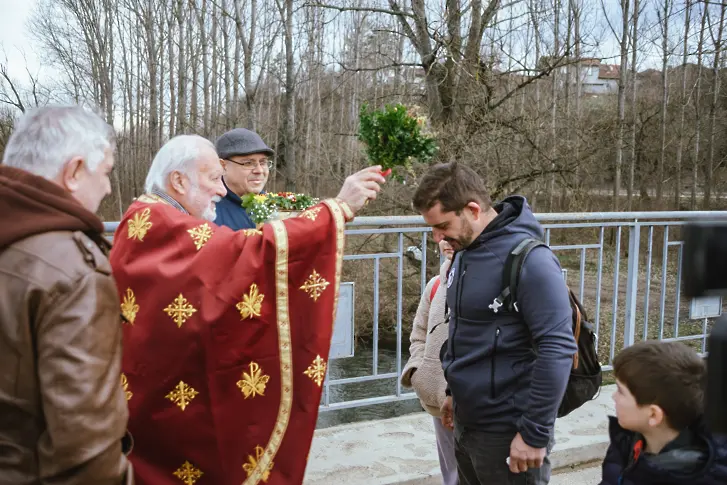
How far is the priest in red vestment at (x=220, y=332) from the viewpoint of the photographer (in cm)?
234

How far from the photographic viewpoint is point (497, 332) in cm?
248

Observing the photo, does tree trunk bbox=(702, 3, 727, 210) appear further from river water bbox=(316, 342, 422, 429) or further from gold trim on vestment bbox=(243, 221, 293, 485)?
gold trim on vestment bbox=(243, 221, 293, 485)

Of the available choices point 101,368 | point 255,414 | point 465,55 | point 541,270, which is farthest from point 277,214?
point 465,55

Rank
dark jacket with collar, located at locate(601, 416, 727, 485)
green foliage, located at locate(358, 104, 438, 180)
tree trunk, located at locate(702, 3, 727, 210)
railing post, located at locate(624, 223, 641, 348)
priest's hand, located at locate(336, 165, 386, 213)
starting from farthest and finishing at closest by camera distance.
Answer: tree trunk, located at locate(702, 3, 727, 210)
railing post, located at locate(624, 223, 641, 348)
green foliage, located at locate(358, 104, 438, 180)
priest's hand, located at locate(336, 165, 386, 213)
dark jacket with collar, located at locate(601, 416, 727, 485)

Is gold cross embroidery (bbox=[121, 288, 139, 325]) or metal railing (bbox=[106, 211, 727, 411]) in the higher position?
gold cross embroidery (bbox=[121, 288, 139, 325])

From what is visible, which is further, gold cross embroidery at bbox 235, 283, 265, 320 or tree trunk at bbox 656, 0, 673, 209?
tree trunk at bbox 656, 0, 673, 209

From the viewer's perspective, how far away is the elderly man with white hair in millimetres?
1583

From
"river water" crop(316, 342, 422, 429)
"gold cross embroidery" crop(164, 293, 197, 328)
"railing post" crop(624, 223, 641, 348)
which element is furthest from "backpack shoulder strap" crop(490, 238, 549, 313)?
"river water" crop(316, 342, 422, 429)

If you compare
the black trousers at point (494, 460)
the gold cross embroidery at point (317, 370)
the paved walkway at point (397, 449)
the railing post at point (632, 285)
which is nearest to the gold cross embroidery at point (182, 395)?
the gold cross embroidery at point (317, 370)

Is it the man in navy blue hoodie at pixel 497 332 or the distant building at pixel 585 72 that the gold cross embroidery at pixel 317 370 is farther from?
the distant building at pixel 585 72

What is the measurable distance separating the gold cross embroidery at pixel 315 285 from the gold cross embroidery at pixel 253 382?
0.34 metres

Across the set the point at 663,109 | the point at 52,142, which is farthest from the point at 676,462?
the point at 663,109

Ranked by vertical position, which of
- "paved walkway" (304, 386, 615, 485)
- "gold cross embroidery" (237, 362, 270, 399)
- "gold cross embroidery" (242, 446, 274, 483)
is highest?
"gold cross embroidery" (237, 362, 270, 399)

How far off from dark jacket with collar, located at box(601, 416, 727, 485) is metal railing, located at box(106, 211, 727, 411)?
44cm
